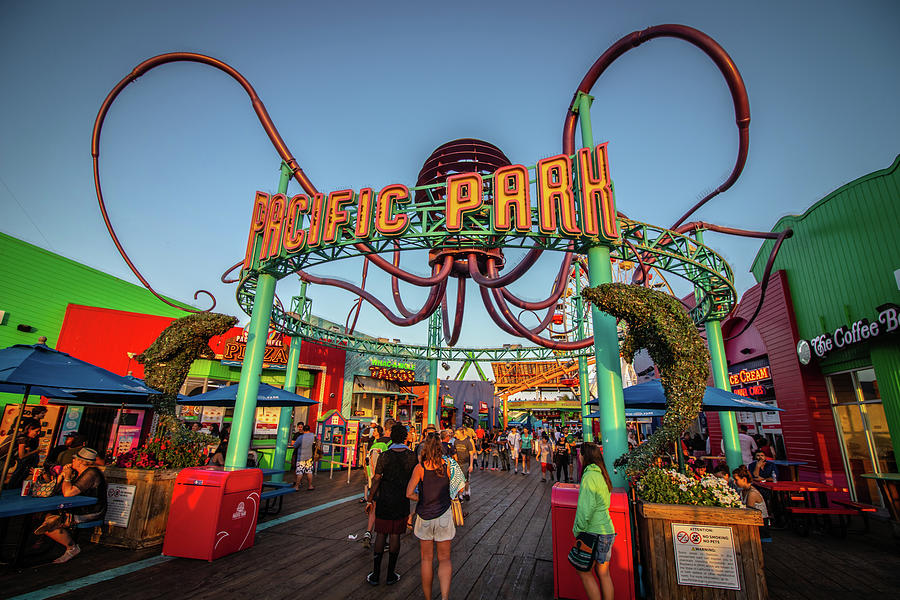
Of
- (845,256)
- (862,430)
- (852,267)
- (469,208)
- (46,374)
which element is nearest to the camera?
(46,374)

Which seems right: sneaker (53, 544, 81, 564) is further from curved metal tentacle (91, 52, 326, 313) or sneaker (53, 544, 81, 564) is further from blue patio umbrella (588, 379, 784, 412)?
blue patio umbrella (588, 379, 784, 412)

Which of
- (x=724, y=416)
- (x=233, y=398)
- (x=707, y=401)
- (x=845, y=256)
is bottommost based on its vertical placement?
(x=724, y=416)

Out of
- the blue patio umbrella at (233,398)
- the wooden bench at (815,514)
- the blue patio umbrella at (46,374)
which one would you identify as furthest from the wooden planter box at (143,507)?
the wooden bench at (815,514)

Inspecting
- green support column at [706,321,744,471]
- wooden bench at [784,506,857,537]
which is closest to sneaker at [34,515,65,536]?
wooden bench at [784,506,857,537]

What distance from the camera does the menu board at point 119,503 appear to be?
6520 mm

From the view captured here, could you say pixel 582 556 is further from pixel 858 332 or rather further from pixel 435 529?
pixel 858 332

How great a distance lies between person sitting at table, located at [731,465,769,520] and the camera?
6980mm

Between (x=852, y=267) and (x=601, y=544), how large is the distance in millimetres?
11943

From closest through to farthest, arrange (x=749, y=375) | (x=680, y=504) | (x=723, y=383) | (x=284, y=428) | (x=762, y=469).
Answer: (x=680, y=504), (x=762, y=469), (x=723, y=383), (x=284, y=428), (x=749, y=375)

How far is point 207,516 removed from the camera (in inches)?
236

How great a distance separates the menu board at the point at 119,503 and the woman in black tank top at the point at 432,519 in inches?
204

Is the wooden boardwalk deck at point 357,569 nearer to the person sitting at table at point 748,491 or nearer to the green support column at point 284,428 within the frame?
the person sitting at table at point 748,491

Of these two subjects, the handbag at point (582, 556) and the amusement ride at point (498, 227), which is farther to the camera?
the amusement ride at point (498, 227)

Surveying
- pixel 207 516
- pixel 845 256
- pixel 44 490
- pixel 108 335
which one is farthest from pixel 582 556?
pixel 108 335
